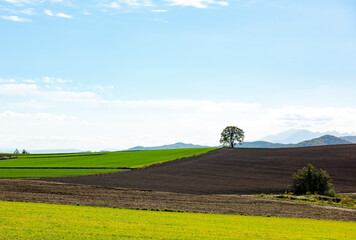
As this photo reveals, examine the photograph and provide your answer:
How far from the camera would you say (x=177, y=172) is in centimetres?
6588

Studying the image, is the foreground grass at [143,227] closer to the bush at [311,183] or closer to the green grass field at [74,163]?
the bush at [311,183]

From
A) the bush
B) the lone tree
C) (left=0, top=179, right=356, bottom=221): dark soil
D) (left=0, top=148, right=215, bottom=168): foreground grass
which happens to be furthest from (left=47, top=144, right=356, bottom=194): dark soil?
the lone tree

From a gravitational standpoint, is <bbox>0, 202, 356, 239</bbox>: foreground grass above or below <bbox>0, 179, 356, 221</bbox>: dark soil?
above

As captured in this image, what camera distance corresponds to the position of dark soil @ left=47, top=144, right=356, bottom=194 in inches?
1981

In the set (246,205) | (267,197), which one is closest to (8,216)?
(246,205)

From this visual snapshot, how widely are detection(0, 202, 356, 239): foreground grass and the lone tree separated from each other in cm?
10790

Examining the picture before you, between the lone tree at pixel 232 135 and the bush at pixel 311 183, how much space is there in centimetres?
8410

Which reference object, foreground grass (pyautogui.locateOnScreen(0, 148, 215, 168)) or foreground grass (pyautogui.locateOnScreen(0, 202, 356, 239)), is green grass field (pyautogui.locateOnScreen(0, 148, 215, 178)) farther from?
foreground grass (pyautogui.locateOnScreen(0, 202, 356, 239))

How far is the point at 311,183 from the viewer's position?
161 feet

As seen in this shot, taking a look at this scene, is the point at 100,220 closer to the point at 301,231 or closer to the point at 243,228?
the point at 243,228

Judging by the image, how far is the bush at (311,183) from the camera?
4862cm

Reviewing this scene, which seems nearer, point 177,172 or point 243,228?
point 243,228

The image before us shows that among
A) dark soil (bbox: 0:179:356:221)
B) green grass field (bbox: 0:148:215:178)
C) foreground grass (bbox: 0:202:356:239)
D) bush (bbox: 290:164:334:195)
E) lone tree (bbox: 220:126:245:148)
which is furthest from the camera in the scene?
lone tree (bbox: 220:126:245:148)

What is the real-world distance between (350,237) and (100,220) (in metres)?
15.2
